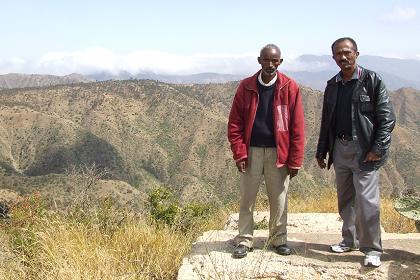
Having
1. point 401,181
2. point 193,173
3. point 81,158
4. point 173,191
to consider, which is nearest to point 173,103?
point 193,173

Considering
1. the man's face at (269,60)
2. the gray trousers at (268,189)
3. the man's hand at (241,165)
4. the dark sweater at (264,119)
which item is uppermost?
the man's face at (269,60)

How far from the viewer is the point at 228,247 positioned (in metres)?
4.36

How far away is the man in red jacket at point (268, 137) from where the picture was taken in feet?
13.0

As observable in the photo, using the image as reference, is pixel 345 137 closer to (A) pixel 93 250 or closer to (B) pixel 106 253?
(B) pixel 106 253

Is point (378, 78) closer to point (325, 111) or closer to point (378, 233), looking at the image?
point (325, 111)

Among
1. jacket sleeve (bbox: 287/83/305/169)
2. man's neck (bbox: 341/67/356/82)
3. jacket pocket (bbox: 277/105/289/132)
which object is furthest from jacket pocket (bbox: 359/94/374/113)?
jacket pocket (bbox: 277/105/289/132)

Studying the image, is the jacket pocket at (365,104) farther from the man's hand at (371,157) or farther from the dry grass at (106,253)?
the dry grass at (106,253)

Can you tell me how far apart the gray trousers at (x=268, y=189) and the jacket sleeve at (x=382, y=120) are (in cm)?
85

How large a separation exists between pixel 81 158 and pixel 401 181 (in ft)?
231

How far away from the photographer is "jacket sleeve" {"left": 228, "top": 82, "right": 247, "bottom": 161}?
4.03m

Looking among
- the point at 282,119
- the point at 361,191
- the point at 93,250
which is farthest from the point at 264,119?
the point at 93,250

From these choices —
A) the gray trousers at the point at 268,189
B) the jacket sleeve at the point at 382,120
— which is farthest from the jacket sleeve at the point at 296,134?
the jacket sleeve at the point at 382,120

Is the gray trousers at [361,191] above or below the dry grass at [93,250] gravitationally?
above

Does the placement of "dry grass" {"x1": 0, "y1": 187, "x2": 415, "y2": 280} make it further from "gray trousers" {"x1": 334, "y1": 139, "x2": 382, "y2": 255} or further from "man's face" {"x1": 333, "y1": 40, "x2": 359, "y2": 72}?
"man's face" {"x1": 333, "y1": 40, "x2": 359, "y2": 72}
